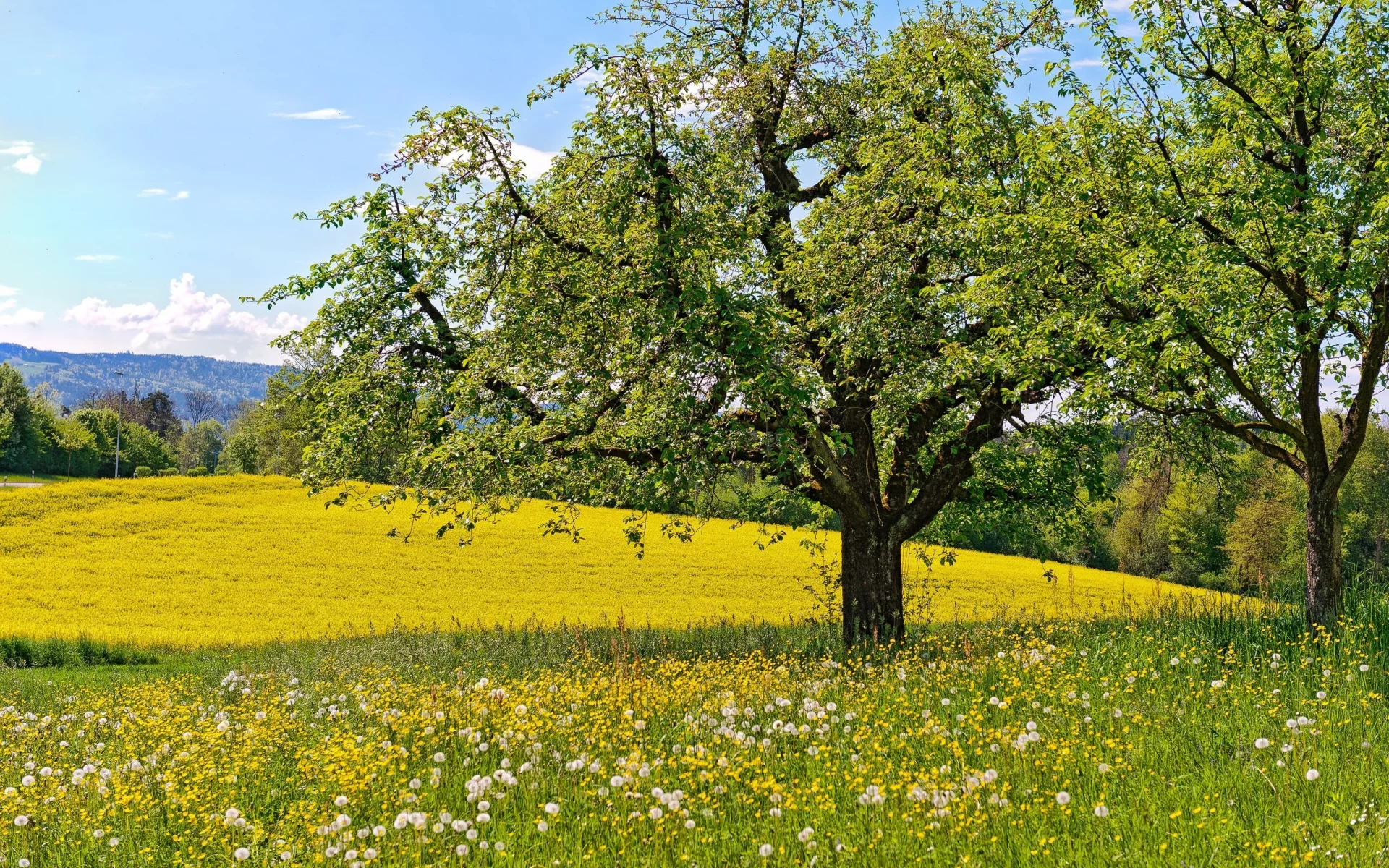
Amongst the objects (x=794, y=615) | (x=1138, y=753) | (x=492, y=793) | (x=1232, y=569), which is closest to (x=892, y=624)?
(x=1138, y=753)

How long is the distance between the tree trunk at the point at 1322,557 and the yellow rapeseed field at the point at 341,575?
673 centimetres

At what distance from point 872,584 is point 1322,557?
6.10 m

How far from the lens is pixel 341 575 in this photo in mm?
31828

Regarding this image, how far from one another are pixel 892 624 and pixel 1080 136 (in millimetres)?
7875

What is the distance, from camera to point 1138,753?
6.20m

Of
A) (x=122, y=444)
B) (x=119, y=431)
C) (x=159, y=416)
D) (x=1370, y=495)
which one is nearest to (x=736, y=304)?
(x=1370, y=495)

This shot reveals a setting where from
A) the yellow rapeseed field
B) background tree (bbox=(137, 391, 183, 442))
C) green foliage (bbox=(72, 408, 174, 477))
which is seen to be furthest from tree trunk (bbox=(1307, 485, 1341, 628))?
background tree (bbox=(137, 391, 183, 442))

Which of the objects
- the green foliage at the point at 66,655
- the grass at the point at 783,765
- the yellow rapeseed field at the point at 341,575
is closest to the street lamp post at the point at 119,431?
the yellow rapeseed field at the point at 341,575

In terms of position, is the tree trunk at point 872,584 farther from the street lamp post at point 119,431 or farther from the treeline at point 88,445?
the street lamp post at point 119,431

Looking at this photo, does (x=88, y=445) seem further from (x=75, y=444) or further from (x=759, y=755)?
(x=759, y=755)

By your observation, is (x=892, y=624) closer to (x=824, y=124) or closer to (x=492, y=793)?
(x=824, y=124)

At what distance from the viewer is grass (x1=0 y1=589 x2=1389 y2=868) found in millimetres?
5156

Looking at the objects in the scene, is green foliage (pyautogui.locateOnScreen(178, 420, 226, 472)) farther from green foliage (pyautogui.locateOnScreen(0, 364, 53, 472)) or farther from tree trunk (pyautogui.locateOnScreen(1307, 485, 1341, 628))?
tree trunk (pyautogui.locateOnScreen(1307, 485, 1341, 628))

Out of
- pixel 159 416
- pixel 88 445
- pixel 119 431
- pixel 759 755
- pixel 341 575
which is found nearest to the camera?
pixel 759 755
